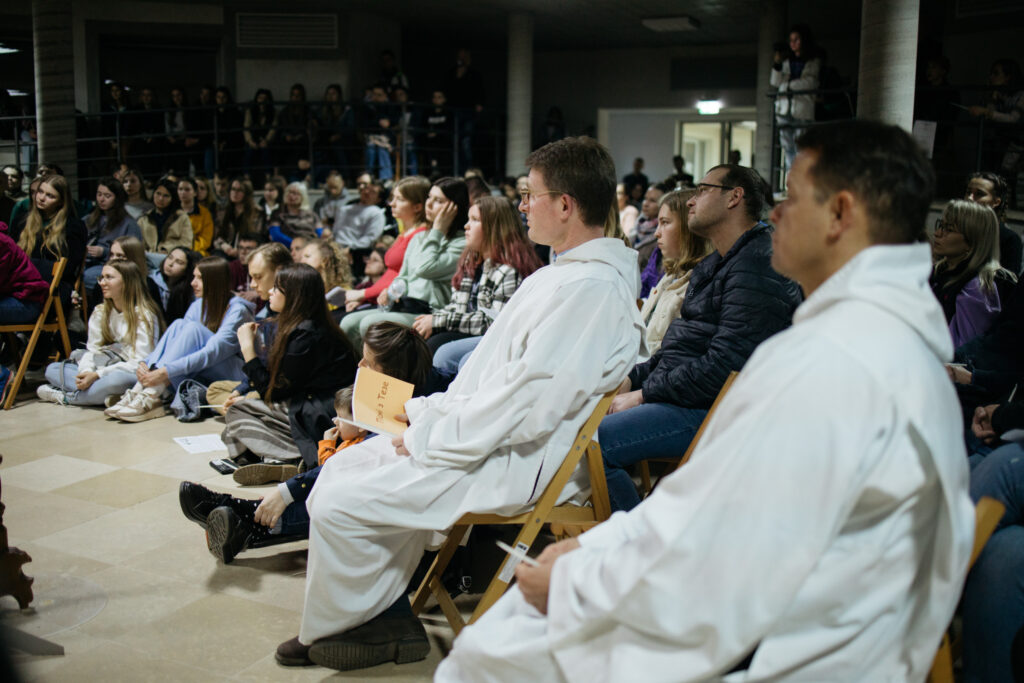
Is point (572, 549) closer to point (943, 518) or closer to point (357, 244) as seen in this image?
point (943, 518)

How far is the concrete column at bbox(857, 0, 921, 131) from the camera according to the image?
6.21 meters

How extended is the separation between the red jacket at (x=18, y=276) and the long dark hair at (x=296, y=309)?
8.15ft

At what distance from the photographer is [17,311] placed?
5730 millimetres

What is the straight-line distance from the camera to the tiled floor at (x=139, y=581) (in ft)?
8.39

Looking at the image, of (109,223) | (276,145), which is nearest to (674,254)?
(109,223)

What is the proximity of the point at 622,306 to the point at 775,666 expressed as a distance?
128 centimetres

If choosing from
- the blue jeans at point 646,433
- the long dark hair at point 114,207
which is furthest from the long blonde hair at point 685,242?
the long dark hair at point 114,207

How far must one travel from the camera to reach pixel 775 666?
128 cm

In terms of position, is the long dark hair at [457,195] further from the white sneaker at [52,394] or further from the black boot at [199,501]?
the white sneaker at [52,394]

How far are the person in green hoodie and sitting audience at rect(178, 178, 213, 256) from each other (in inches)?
140

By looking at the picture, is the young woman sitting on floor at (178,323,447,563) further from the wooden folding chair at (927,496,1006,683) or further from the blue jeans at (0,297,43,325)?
the blue jeans at (0,297,43,325)

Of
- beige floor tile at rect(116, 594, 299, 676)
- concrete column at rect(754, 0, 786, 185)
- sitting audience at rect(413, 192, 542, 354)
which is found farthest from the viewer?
concrete column at rect(754, 0, 786, 185)

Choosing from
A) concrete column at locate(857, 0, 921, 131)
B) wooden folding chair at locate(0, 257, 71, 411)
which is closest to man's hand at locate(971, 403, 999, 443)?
concrete column at locate(857, 0, 921, 131)

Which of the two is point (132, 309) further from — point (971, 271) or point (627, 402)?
point (971, 271)
